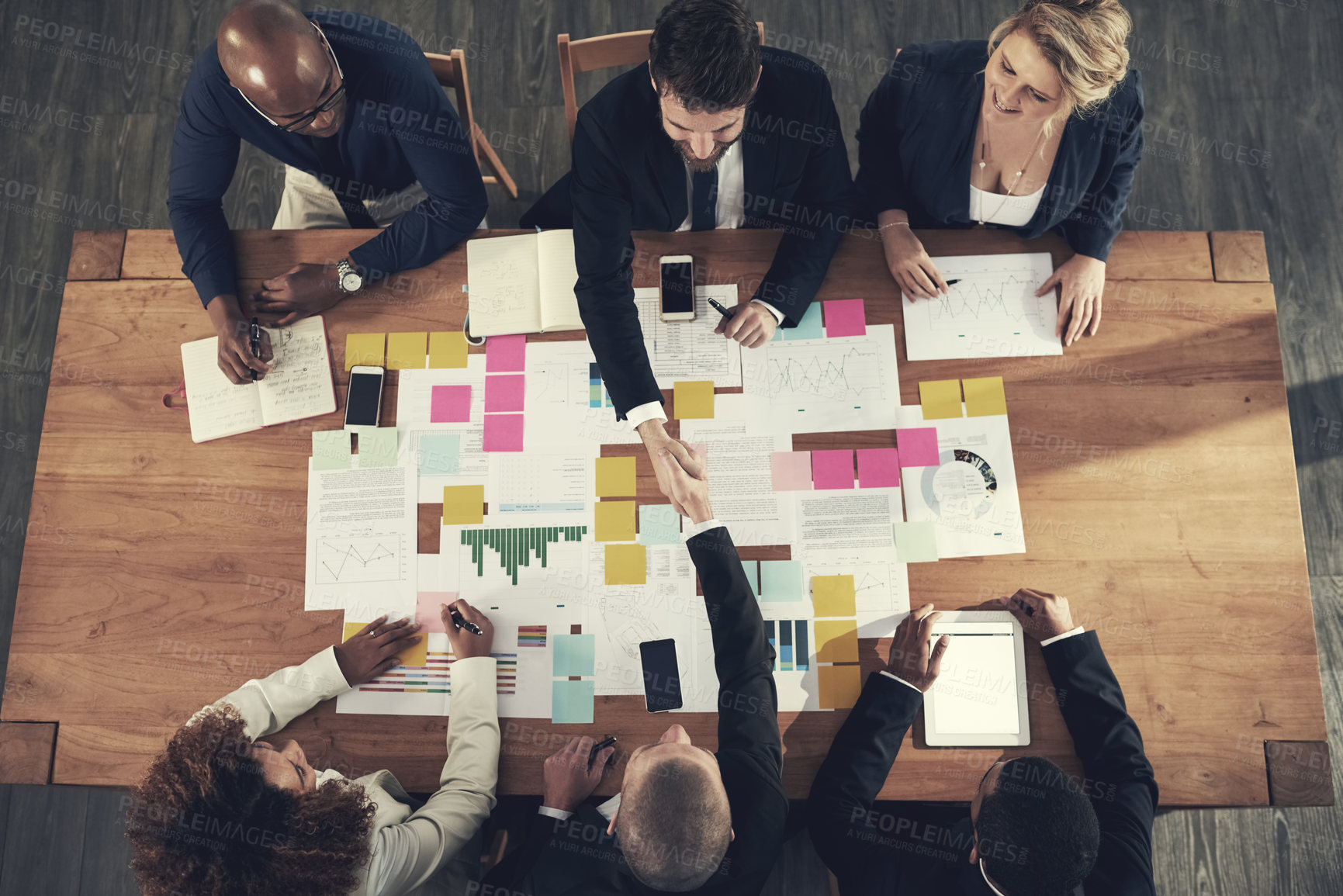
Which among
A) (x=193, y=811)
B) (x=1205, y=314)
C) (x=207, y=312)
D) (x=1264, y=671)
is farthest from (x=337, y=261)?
(x=1264, y=671)

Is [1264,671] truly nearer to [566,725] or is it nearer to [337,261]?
[566,725]

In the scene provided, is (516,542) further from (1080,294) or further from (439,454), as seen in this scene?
(1080,294)

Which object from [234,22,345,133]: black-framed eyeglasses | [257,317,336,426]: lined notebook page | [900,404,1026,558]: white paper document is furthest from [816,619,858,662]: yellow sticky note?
[234,22,345,133]: black-framed eyeglasses

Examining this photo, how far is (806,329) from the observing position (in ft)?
6.02

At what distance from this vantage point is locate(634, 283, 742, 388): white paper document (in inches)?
71.5

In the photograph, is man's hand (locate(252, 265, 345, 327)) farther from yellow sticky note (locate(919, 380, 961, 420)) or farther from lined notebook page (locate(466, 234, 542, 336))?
yellow sticky note (locate(919, 380, 961, 420))

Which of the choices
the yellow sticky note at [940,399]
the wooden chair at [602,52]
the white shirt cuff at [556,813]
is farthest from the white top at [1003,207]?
the white shirt cuff at [556,813]

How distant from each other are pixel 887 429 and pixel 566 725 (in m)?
0.99

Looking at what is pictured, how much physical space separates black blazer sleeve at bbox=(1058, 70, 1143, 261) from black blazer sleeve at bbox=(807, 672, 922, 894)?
1127mm

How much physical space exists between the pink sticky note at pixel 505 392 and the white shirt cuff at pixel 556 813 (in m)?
0.89

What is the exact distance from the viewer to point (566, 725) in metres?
1.67

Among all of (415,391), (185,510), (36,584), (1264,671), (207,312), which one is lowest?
(1264,671)

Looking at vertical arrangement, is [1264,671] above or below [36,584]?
below

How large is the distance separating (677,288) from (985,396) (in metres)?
0.77
